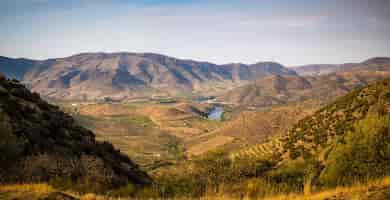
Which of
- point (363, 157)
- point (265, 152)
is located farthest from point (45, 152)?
point (265, 152)

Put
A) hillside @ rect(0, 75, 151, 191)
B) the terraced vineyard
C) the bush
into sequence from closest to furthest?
1. hillside @ rect(0, 75, 151, 191)
2. the bush
3. the terraced vineyard

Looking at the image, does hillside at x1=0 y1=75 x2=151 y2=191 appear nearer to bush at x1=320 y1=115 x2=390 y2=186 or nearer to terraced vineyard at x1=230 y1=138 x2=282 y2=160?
bush at x1=320 y1=115 x2=390 y2=186

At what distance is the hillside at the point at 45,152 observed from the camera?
14555 millimetres

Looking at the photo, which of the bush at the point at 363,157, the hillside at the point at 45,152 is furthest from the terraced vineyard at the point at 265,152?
the bush at the point at 363,157

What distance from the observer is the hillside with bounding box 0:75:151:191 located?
14.6 meters

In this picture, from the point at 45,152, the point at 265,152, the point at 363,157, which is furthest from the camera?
the point at 265,152

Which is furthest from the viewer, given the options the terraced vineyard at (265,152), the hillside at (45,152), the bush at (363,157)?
the terraced vineyard at (265,152)

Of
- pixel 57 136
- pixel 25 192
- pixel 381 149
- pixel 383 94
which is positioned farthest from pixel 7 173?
pixel 383 94

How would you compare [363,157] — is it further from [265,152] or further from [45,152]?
[265,152]

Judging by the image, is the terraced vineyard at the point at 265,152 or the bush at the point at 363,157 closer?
the bush at the point at 363,157

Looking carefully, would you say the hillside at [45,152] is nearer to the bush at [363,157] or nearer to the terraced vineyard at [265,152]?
the bush at [363,157]

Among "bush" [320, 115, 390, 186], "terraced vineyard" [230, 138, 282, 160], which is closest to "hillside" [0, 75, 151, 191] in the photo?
"bush" [320, 115, 390, 186]

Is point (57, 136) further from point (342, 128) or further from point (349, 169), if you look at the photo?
point (342, 128)

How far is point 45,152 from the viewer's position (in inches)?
710
